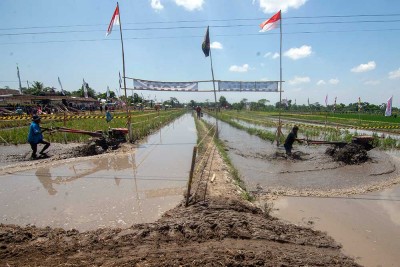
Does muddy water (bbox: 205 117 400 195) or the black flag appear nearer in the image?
muddy water (bbox: 205 117 400 195)

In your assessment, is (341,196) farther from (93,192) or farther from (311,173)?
(93,192)

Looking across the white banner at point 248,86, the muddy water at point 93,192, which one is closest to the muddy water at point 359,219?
the muddy water at point 93,192

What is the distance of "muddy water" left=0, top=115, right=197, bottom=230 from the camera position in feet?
17.4

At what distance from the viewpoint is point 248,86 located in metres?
14.4

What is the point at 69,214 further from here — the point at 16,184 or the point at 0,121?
the point at 0,121

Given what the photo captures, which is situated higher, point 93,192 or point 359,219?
point 93,192

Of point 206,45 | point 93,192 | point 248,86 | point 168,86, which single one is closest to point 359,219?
point 93,192

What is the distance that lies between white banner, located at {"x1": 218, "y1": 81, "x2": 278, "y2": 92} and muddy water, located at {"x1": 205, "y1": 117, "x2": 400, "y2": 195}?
3.58 metres

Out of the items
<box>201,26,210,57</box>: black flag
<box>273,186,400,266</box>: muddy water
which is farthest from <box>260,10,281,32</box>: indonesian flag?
<box>273,186,400,266</box>: muddy water

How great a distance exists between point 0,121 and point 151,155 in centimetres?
1904

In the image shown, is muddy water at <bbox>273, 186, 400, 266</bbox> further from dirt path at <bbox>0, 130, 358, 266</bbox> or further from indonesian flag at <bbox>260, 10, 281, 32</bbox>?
indonesian flag at <bbox>260, 10, 281, 32</bbox>

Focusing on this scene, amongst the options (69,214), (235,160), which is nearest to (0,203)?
(69,214)

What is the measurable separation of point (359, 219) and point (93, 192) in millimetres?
6128

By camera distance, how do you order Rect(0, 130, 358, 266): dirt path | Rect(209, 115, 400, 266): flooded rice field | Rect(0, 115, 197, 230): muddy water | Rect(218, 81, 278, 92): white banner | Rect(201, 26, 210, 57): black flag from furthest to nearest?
Rect(218, 81, 278, 92): white banner < Rect(201, 26, 210, 57): black flag < Rect(0, 115, 197, 230): muddy water < Rect(209, 115, 400, 266): flooded rice field < Rect(0, 130, 358, 266): dirt path
